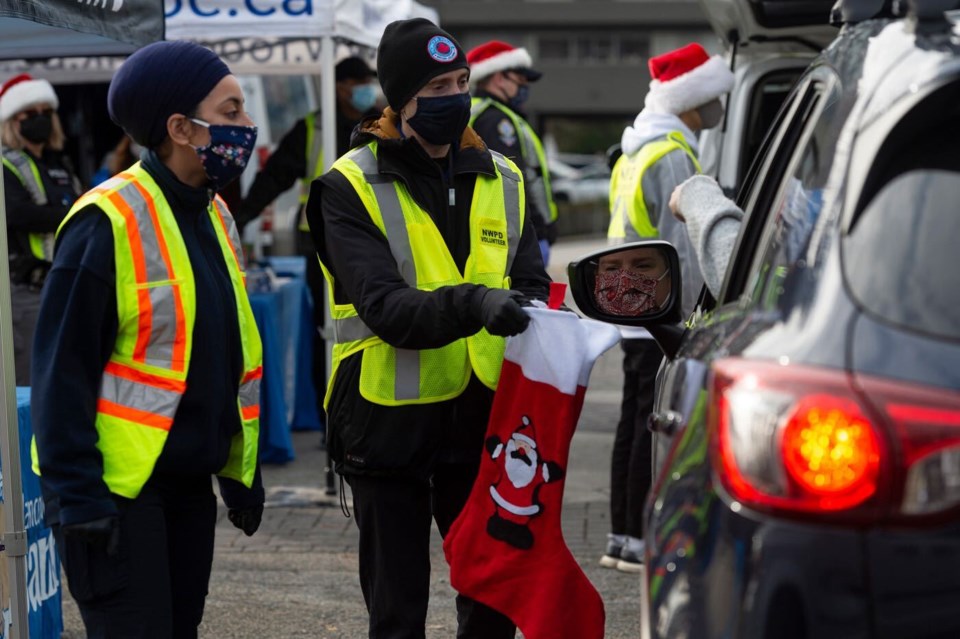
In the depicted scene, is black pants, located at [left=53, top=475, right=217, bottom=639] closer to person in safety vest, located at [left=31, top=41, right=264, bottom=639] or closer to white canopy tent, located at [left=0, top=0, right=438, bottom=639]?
person in safety vest, located at [left=31, top=41, right=264, bottom=639]

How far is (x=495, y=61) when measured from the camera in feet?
27.4

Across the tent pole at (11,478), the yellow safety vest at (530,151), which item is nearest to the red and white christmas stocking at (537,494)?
the tent pole at (11,478)

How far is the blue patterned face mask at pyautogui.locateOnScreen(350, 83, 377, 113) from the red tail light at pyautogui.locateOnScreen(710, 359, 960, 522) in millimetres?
6905

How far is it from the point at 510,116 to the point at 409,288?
4.66 m

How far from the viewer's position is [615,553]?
6.29 m

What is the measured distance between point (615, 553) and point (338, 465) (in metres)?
2.72

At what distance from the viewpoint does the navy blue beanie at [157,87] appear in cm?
342

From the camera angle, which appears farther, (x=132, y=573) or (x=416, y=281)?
(x=416, y=281)

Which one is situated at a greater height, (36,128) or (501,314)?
(36,128)

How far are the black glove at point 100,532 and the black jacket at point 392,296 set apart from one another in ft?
2.36

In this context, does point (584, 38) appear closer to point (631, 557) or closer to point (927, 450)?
point (631, 557)

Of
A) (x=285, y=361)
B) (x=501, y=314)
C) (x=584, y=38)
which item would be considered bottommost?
(x=285, y=361)

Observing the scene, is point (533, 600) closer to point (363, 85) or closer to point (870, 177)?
point (870, 177)

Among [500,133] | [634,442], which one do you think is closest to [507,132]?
[500,133]
